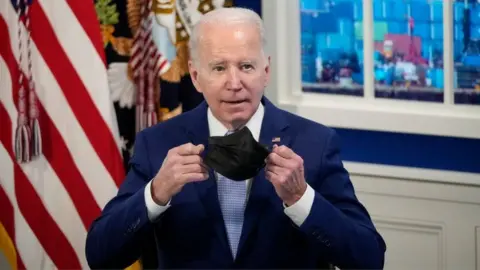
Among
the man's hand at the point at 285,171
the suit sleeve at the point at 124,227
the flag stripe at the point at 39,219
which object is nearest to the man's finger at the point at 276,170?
the man's hand at the point at 285,171

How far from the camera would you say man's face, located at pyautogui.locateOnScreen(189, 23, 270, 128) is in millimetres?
2604

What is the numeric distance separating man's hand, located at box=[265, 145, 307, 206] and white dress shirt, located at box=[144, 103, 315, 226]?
1.4 inches

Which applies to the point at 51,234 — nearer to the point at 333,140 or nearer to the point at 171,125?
the point at 171,125

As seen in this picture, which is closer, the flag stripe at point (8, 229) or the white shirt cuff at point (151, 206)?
the white shirt cuff at point (151, 206)

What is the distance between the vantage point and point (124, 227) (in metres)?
2.61

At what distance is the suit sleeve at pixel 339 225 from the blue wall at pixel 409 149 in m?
1.27

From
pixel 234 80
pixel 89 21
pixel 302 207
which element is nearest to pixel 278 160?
pixel 302 207

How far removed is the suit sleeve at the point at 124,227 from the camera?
8.52 ft

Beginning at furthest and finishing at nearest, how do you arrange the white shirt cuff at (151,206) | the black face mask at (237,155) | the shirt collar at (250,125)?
the shirt collar at (250,125) < the white shirt cuff at (151,206) < the black face mask at (237,155)

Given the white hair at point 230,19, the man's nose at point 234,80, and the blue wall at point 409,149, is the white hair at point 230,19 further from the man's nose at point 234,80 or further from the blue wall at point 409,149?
the blue wall at point 409,149

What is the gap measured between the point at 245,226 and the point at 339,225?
25cm

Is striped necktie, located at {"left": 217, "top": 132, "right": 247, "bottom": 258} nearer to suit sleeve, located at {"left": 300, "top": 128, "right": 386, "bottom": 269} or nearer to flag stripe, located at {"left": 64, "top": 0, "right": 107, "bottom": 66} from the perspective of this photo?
suit sleeve, located at {"left": 300, "top": 128, "right": 386, "bottom": 269}

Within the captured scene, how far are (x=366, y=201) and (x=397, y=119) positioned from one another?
345 millimetres

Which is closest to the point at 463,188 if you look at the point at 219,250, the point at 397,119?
the point at 397,119
